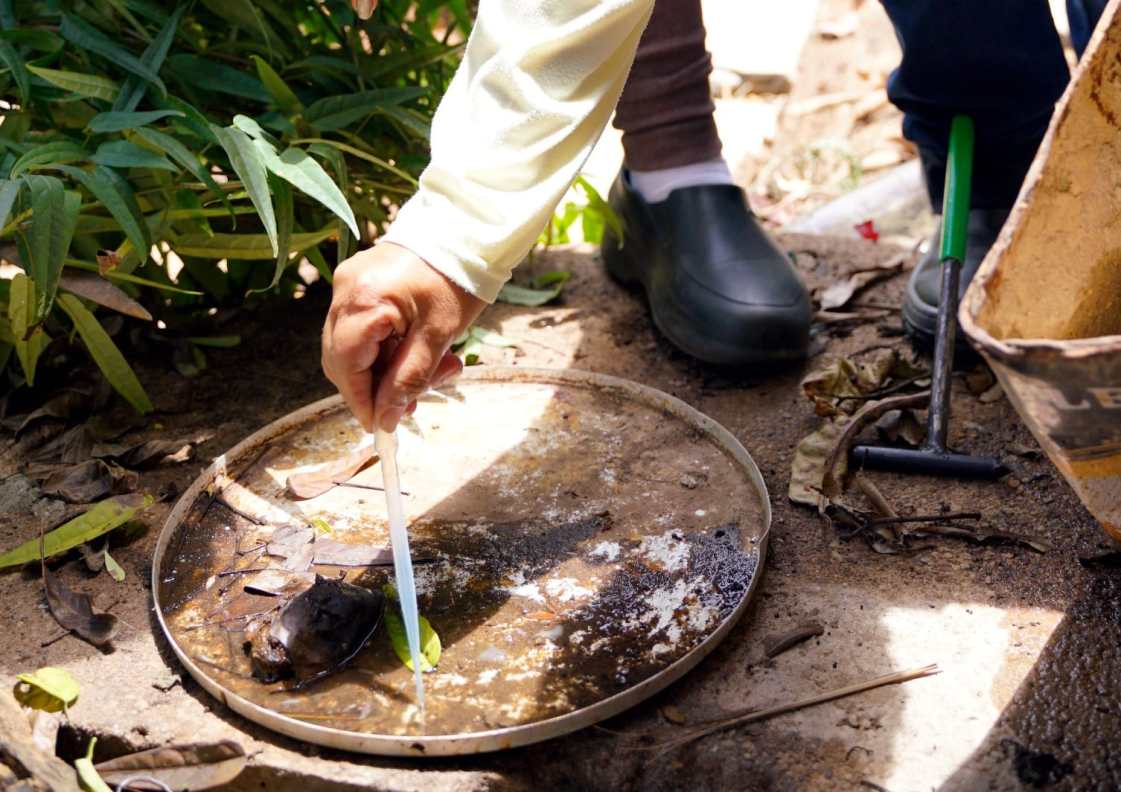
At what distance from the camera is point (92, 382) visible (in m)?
1.98

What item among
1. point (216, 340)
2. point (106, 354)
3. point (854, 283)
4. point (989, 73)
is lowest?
point (854, 283)

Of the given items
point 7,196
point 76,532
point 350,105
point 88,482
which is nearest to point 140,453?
point 88,482

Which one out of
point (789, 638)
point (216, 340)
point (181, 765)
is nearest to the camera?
point (181, 765)

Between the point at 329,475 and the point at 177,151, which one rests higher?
the point at 177,151

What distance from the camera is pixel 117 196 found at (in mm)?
1636

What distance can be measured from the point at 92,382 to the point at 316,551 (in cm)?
71

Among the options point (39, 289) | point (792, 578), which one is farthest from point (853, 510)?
point (39, 289)

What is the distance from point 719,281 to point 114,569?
113cm

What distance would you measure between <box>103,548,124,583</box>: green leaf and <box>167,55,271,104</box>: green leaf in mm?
805

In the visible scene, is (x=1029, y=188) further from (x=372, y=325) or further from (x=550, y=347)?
(x=550, y=347)

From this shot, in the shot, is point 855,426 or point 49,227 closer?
point 49,227

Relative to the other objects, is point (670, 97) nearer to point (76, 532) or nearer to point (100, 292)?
point (100, 292)

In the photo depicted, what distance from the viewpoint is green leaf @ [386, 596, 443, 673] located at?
1.34 m

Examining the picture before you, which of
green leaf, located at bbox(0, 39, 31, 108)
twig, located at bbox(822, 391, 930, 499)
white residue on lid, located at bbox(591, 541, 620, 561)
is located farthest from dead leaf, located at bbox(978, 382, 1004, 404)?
green leaf, located at bbox(0, 39, 31, 108)
